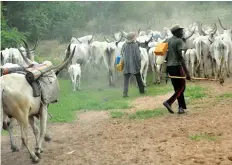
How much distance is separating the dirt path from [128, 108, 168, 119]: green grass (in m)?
0.33

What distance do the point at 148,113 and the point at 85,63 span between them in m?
9.12

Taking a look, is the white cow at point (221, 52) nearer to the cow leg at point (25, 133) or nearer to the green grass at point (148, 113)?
the green grass at point (148, 113)

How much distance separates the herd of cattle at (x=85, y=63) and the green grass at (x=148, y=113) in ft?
3.60

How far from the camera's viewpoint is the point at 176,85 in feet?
30.6

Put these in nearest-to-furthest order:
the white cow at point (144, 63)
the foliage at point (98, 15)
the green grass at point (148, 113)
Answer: the green grass at point (148, 113), the white cow at point (144, 63), the foliage at point (98, 15)

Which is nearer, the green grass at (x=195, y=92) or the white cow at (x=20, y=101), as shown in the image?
the white cow at (x=20, y=101)

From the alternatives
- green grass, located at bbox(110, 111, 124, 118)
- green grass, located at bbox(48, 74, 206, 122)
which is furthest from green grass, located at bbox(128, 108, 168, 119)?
green grass, located at bbox(48, 74, 206, 122)

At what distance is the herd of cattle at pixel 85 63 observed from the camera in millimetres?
6422

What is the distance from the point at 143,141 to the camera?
7.27m

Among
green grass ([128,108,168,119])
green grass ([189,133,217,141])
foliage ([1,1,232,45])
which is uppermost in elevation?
foliage ([1,1,232,45])

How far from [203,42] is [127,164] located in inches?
380

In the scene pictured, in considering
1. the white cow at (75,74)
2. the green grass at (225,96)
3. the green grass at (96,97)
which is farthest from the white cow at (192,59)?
the green grass at (225,96)

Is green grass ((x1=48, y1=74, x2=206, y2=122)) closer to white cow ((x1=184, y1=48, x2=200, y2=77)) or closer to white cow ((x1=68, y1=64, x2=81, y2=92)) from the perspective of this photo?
white cow ((x1=68, y1=64, x2=81, y2=92))

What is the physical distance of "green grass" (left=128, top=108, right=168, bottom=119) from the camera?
955cm
